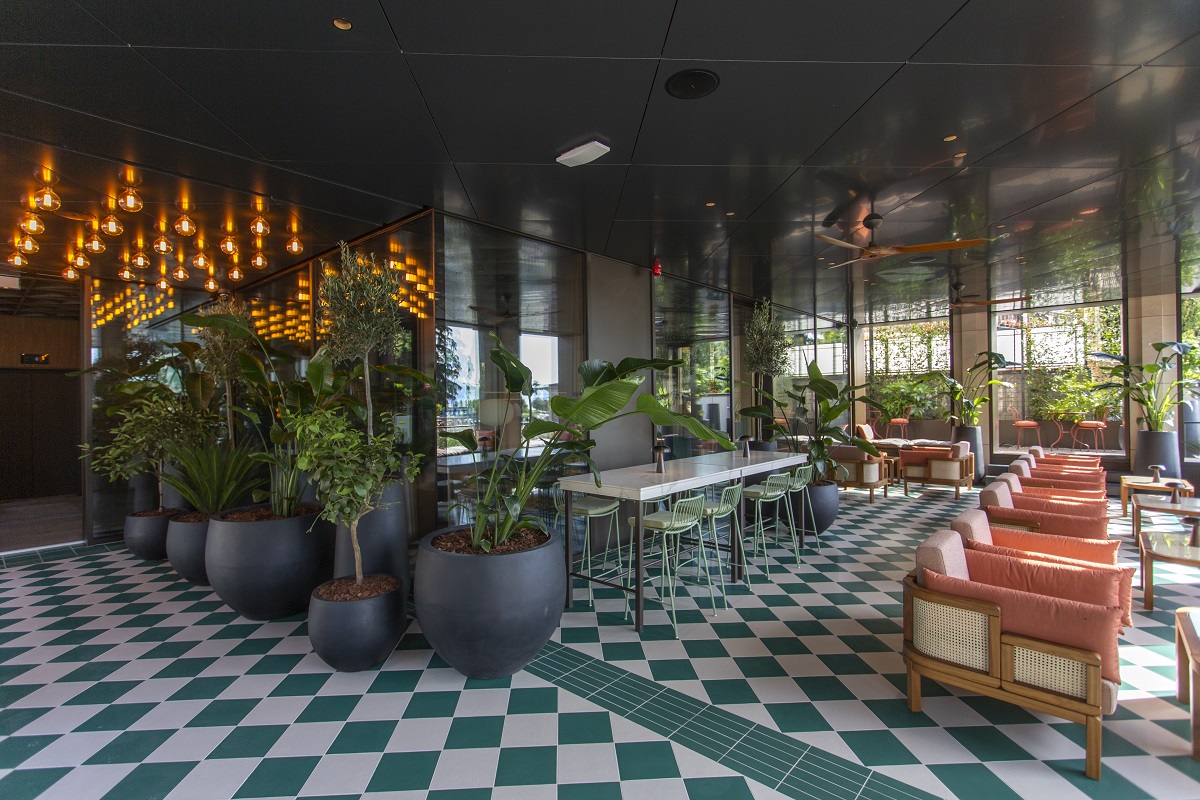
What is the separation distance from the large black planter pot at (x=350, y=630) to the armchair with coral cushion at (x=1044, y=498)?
4.67 m

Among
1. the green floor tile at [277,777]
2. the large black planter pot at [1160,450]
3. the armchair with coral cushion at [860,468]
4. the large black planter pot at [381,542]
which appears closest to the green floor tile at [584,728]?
the green floor tile at [277,777]

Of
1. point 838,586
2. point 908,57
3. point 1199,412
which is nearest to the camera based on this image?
point 908,57

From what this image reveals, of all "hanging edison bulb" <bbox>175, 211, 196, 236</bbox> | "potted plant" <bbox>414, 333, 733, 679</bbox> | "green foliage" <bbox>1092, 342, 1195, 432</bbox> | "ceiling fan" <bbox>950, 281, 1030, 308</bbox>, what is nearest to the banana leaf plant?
"potted plant" <bbox>414, 333, 733, 679</bbox>

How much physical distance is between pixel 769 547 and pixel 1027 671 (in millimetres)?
3564

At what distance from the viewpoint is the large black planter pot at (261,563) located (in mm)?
→ 3549

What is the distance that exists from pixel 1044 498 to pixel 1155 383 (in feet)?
23.0

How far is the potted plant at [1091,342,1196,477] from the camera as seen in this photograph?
27.3ft

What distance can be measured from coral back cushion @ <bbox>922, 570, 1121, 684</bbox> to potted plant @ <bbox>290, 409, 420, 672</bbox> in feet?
9.80

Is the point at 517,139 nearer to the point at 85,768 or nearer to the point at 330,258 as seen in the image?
the point at 330,258

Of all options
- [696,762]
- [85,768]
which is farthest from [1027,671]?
[85,768]

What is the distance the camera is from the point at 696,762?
2326 mm

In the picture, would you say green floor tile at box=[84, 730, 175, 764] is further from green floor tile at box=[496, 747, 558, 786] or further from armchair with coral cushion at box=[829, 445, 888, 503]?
armchair with coral cushion at box=[829, 445, 888, 503]

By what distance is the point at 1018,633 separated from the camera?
93.6 inches

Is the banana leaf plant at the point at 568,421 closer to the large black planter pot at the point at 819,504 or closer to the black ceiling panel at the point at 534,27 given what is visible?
the black ceiling panel at the point at 534,27
